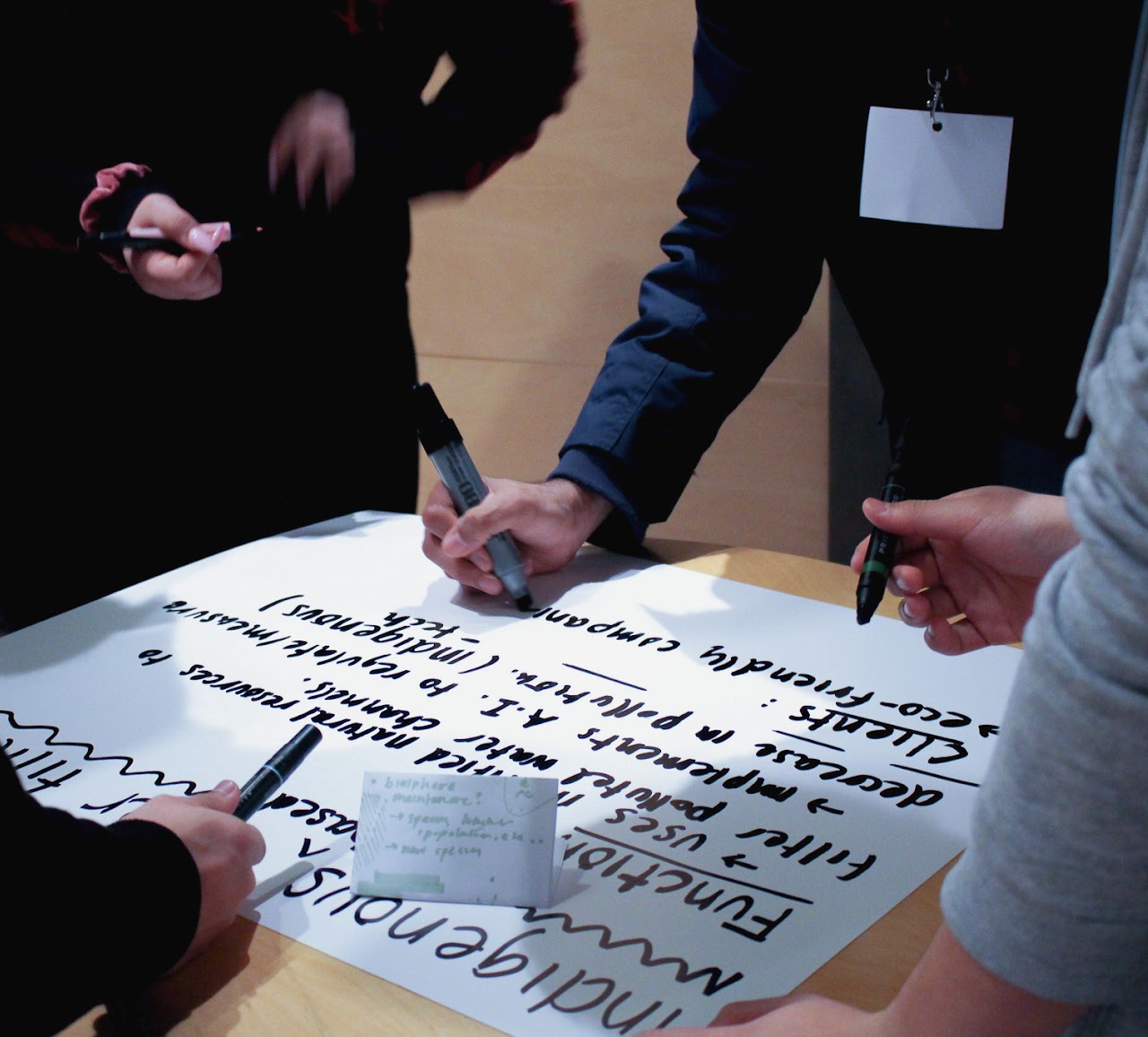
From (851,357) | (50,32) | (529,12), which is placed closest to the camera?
(50,32)

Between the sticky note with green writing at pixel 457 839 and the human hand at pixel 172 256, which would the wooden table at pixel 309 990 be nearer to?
the sticky note with green writing at pixel 457 839

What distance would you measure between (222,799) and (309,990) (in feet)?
0.39

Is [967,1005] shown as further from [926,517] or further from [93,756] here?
[93,756]

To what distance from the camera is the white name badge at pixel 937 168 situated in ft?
2.59

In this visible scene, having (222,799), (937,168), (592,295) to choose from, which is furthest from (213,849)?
(592,295)

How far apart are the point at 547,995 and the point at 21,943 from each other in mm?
202

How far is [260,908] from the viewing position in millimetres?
495

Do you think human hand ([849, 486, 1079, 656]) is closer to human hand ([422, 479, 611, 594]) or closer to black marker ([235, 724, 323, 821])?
human hand ([422, 479, 611, 594])

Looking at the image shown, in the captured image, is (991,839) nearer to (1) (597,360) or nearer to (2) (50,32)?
(2) (50,32)

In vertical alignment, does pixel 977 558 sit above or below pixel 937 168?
below

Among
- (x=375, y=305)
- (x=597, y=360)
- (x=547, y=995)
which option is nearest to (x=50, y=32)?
(x=375, y=305)

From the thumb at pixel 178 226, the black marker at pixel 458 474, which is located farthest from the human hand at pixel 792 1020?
the thumb at pixel 178 226

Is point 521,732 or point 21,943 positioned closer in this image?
point 21,943

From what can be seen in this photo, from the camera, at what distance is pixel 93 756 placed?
62cm
